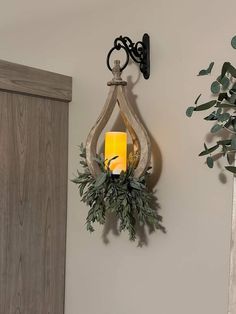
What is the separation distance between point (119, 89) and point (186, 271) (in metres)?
0.63

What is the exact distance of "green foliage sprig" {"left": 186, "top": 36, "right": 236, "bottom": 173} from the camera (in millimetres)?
1058

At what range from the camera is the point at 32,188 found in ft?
4.98

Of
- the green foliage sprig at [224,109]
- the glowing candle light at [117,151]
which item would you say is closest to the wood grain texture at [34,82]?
the glowing candle light at [117,151]

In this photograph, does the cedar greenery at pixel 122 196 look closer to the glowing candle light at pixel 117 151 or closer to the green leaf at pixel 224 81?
the glowing candle light at pixel 117 151

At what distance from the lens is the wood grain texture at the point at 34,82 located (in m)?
1.41

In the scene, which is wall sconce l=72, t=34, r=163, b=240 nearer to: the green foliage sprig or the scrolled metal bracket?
the scrolled metal bracket

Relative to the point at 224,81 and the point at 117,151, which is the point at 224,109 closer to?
the point at 224,81

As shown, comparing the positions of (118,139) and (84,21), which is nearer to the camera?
(118,139)

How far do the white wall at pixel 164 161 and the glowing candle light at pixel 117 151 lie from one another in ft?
0.45

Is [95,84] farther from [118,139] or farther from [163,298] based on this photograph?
[163,298]

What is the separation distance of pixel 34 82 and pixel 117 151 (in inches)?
18.0

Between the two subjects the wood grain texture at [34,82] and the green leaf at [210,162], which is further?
the wood grain texture at [34,82]

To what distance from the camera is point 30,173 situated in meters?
1.51

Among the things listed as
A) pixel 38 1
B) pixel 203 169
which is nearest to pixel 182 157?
pixel 203 169
